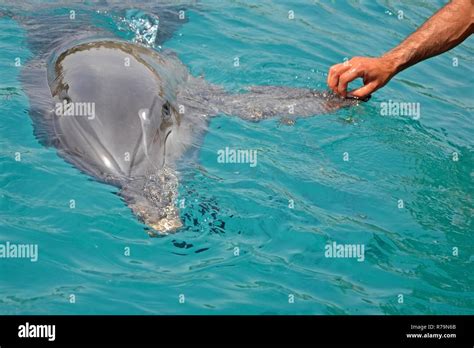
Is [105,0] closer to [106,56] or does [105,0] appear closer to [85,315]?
[106,56]

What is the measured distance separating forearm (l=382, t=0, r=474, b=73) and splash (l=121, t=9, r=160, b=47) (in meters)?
4.36

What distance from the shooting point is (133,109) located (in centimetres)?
734

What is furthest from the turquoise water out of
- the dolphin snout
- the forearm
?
the forearm

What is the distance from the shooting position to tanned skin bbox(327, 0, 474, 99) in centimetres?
707

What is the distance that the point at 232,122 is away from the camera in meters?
8.66

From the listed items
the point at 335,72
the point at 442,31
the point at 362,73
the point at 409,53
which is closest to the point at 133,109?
the point at 335,72

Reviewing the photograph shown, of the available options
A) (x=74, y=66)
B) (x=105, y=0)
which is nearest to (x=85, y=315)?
(x=74, y=66)

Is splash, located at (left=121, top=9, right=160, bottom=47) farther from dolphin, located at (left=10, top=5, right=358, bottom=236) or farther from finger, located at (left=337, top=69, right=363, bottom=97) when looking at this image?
finger, located at (left=337, top=69, right=363, bottom=97)

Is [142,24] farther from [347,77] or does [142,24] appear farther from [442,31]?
[442,31]

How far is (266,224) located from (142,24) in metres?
5.33

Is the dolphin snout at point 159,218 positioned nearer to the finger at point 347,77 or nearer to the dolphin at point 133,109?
the dolphin at point 133,109

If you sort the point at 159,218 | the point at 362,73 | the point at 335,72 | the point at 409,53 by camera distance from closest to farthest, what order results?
1. the point at 159,218
2. the point at 362,73
3. the point at 335,72
4. the point at 409,53

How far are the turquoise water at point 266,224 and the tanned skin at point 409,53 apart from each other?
1.12 m
